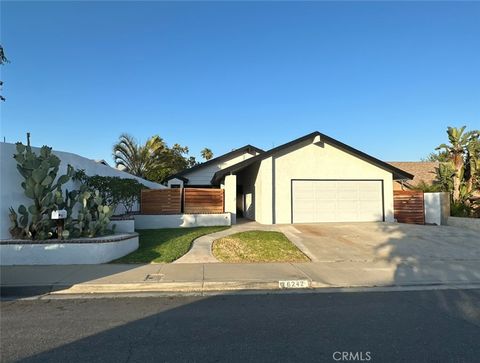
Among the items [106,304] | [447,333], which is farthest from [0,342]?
[447,333]

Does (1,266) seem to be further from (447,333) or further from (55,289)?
(447,333)

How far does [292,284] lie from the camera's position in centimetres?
730

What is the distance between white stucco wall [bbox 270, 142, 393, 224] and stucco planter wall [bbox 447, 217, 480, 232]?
2.82 meters

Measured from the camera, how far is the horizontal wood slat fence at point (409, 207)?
18.6 metres

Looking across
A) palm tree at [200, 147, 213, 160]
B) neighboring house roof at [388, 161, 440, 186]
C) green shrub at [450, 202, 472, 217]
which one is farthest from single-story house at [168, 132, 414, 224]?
palm tree at [200, 147, 213, 160]

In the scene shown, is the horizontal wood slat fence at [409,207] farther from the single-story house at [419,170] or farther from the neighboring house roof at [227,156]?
the neighboring house roof at [227,156]

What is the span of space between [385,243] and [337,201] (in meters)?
6.47

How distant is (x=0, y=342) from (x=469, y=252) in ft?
39.7

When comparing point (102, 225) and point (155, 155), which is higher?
point (155, 155)

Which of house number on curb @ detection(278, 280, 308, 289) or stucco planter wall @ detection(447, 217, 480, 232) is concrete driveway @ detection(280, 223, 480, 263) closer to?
stucco planter wall @ detection(447, 217, 480, 232)

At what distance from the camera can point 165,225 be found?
1650cm

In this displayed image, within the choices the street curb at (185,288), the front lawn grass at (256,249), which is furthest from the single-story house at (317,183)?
the street curb at (185,288)

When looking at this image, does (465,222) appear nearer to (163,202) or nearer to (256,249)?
(256,249)

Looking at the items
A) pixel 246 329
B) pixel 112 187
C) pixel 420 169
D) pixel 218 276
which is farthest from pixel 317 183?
pixel 420 169
